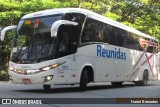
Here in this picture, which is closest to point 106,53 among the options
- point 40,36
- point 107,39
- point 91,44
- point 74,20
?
point 107,39

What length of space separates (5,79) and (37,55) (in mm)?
16559

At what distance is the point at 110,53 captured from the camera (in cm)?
1839

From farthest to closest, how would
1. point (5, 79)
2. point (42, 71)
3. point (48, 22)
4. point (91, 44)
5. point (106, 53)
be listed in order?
point (5, 79) < point (106, 53) < point (91, 44) < point (48, 22) < point (42, 71)

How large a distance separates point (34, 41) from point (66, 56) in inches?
55.0

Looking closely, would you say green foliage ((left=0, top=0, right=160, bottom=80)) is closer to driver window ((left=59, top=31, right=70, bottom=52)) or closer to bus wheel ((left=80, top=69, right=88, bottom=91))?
bus wheel ((left=80, top=69, right=88, bottom=91))

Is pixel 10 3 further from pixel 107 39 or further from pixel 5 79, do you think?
pixel 107 39

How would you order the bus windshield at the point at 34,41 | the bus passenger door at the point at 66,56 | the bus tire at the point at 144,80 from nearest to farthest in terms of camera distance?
the bus windshield at the point at 34,41 < the bus passenger door at the point at 66,56 < the bus tire at the point at 144,80

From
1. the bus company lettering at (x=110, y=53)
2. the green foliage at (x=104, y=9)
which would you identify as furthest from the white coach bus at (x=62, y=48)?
the green foliage at (x=104, y=9)

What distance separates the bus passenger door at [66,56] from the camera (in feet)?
46.2

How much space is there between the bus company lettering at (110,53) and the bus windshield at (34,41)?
349 cm

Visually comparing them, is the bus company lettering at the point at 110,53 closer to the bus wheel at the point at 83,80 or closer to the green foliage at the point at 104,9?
the bus wheel at the point at 83,80

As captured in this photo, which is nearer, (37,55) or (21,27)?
(37,55)

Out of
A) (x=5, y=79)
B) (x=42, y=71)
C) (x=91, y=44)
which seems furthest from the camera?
(x=5, y=79)

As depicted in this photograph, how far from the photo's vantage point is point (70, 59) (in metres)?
14.6
